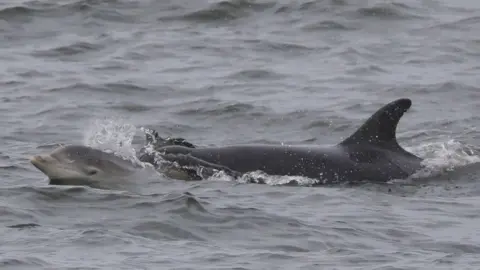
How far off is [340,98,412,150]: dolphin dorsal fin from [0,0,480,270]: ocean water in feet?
1.79

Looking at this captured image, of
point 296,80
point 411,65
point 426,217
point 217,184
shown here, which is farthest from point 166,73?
point 426,217

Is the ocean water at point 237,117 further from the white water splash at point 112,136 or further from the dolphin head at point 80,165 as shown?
the dolphin head at point 80,165

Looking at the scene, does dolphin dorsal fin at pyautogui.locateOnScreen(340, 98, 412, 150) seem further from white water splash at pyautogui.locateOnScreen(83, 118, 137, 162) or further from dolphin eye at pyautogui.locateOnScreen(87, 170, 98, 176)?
dolphin eye at pyautogui.locateOnScreen(87, 170, 98, 176)

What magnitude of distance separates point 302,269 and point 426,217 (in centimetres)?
239

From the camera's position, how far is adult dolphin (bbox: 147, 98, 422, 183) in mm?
14562

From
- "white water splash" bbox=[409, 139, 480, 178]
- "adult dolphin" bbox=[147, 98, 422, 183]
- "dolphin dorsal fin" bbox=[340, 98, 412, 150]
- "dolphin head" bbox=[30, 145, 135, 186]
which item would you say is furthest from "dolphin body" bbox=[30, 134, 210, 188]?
"white water splash" bbox=[409, 139, 480, 178]

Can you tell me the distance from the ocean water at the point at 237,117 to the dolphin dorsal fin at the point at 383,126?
55 centimetres

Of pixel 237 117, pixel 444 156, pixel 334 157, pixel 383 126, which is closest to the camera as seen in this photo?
pixel 383 126

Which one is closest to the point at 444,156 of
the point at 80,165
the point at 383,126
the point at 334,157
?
the point at 383,126

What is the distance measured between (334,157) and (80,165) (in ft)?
9.28

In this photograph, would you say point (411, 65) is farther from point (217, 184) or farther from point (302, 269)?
point (302, 269)

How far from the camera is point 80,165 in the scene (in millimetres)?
14484

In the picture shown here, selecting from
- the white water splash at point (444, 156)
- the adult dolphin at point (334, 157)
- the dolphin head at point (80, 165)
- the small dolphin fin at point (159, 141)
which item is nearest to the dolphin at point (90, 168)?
the dolphin head at point (80, 165)

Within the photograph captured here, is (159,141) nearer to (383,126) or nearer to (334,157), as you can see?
(334,157)
